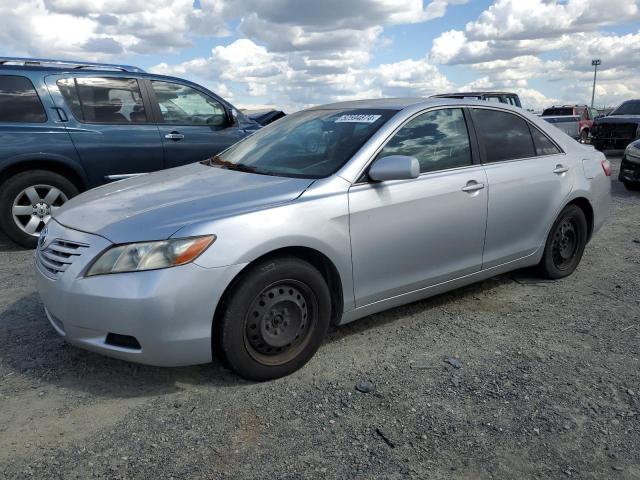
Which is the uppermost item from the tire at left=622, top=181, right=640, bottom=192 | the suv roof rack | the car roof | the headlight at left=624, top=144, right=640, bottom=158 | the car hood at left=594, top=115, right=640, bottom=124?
the suv roof rack

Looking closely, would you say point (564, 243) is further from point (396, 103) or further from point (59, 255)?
point (59, 255)

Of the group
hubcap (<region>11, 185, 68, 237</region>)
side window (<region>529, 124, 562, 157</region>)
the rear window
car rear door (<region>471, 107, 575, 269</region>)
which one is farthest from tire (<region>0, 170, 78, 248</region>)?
the rear window

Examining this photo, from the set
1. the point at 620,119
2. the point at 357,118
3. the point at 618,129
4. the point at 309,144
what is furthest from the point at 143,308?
the point at 620,119

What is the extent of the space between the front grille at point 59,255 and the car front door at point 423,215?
1.50 metres

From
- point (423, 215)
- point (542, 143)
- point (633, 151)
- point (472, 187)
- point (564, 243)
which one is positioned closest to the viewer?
point (423, 215)

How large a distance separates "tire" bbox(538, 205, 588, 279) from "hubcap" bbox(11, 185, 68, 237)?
4.81m

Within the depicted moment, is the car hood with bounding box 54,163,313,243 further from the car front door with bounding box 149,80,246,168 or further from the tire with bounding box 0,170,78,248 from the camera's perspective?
the car front door with bounding box 149,80,246,168

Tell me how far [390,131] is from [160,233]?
1.61 metres

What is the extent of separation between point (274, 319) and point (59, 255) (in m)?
1.20

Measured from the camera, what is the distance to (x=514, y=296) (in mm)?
4602

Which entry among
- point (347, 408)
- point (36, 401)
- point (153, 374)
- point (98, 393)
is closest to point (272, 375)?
point (347, 408)

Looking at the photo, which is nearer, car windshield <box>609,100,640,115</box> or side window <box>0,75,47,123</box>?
side window <box>0,75,47,123</box>

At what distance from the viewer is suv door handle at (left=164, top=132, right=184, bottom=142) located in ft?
22.2

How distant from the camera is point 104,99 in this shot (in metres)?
6.51
